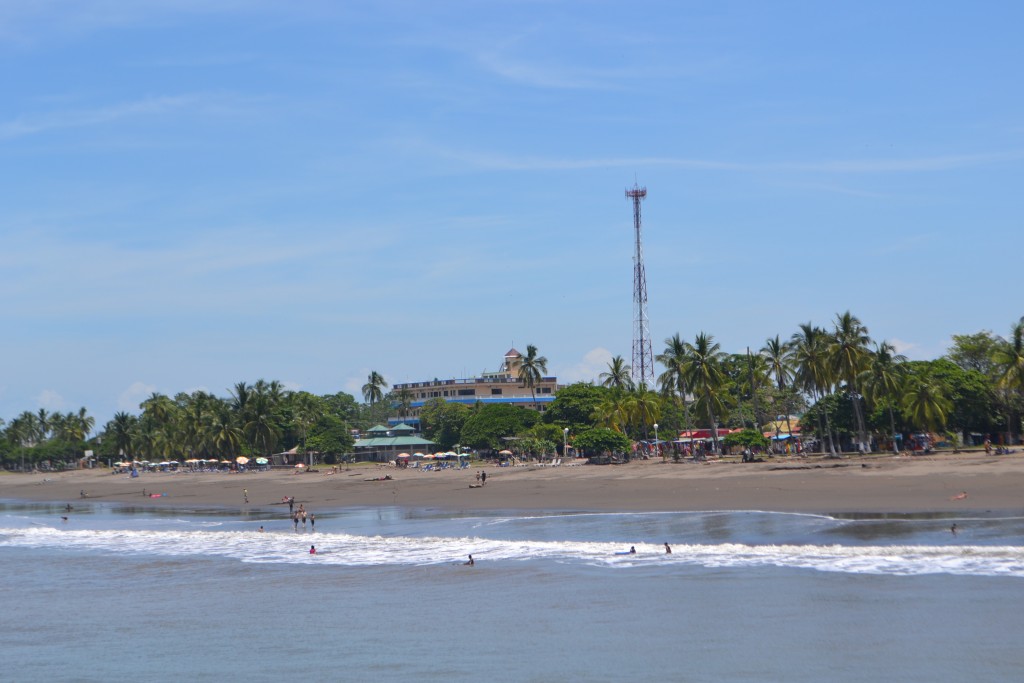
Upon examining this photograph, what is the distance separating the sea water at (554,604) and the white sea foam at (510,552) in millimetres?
117

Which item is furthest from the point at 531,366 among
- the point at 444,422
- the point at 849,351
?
the point at 849,351

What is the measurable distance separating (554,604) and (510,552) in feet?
26.0

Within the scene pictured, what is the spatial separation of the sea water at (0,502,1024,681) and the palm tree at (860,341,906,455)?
1072 inches

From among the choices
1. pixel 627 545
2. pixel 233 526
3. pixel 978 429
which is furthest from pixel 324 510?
pixel 978 429

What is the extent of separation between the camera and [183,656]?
19.4 metres

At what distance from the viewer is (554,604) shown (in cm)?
2245

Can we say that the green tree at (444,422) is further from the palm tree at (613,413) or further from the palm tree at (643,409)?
the palm tree at (643,409)

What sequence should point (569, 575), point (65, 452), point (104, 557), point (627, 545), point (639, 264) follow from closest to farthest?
point (569, 575) → point (627, 545) → point (104, 557) → point (639, 264) → point (65, 452)

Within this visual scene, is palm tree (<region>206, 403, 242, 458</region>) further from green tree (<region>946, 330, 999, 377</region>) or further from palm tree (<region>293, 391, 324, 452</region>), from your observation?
green tree (<region>946, 330, 999, 377</region>)

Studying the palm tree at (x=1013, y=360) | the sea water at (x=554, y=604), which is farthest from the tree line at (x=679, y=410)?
the sea water at (x=554, y=604)

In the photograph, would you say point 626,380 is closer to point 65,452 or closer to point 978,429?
point 978,429

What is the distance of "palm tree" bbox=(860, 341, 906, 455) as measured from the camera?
5934 centimetres

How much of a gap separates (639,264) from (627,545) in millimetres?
66727

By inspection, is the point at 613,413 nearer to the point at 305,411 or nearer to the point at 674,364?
the point at 674,364
